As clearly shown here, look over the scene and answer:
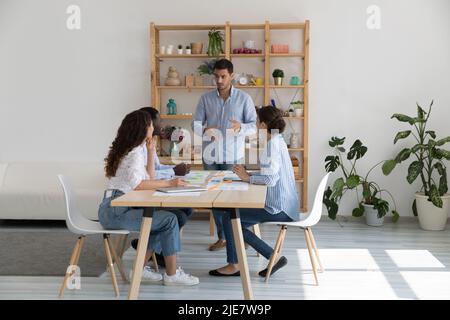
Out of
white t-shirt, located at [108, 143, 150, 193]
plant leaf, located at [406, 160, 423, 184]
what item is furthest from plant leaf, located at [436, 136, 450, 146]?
white t-shirt, located at [108, 143, 150, 193]

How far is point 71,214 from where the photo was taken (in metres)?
3.65

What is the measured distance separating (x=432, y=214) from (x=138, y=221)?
3.27 m

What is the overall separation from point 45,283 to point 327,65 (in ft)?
11.8

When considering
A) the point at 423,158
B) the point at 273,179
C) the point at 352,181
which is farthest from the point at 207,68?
the point at 273,179

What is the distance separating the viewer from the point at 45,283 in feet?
12.9

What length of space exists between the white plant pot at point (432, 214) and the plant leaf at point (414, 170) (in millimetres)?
272

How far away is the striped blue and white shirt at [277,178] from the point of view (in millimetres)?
3771

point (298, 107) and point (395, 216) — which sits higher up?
point (298, 107)

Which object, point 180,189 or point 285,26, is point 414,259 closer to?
point 180,189

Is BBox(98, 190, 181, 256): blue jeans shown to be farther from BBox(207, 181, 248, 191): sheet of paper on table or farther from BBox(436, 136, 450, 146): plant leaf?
BBox(436, 136, 450, 146): plant leaf

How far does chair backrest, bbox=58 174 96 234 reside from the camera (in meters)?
3.58

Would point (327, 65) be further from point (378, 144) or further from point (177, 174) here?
point (177, 174)

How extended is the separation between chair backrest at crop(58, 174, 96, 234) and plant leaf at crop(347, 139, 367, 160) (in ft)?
9.83
